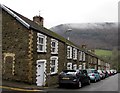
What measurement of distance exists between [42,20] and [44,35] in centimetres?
880

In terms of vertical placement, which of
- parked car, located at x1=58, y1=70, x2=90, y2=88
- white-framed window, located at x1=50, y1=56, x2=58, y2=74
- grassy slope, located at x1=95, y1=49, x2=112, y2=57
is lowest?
parked car, located at x1=58, y1=70, x2=90, y2=88

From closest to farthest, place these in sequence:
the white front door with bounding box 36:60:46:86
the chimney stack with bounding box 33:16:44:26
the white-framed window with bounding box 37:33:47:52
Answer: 1. the white front door with bounding box 36:60:46:86
2. the white-framed window with bounding box 37:33:47:52
3. the chimney stack with bounding box 33:16:44:26

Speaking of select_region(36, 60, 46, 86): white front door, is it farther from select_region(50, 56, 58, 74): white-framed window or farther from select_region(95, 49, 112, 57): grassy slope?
select_region(95, 49, 112, 57): grassy slope

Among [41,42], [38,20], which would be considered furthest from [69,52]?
[41,42]

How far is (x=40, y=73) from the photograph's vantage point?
830 inches

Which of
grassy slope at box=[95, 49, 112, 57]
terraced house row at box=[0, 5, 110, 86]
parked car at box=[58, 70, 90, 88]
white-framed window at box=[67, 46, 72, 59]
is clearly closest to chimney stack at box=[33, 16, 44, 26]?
white-framed window at box=[67, 46, 72, 59]

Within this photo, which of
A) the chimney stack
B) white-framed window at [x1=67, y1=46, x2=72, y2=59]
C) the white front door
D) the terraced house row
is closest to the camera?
the terraced house row

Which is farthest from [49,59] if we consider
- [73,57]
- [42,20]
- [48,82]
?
[73,57]

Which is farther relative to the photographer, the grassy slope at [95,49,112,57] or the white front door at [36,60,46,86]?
the grassy slope at [95,49,112,57]

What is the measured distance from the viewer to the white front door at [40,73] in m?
20.4

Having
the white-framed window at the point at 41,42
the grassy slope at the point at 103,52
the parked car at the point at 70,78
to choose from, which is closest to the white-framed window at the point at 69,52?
the white-framed window at the point at 41,42

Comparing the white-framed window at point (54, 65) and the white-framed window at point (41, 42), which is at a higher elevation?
the white-framed window at point (41, 42)

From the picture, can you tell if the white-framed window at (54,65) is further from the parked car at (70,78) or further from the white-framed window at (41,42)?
the parked car at (70,78)

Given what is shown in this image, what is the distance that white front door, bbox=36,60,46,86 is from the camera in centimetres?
2044
